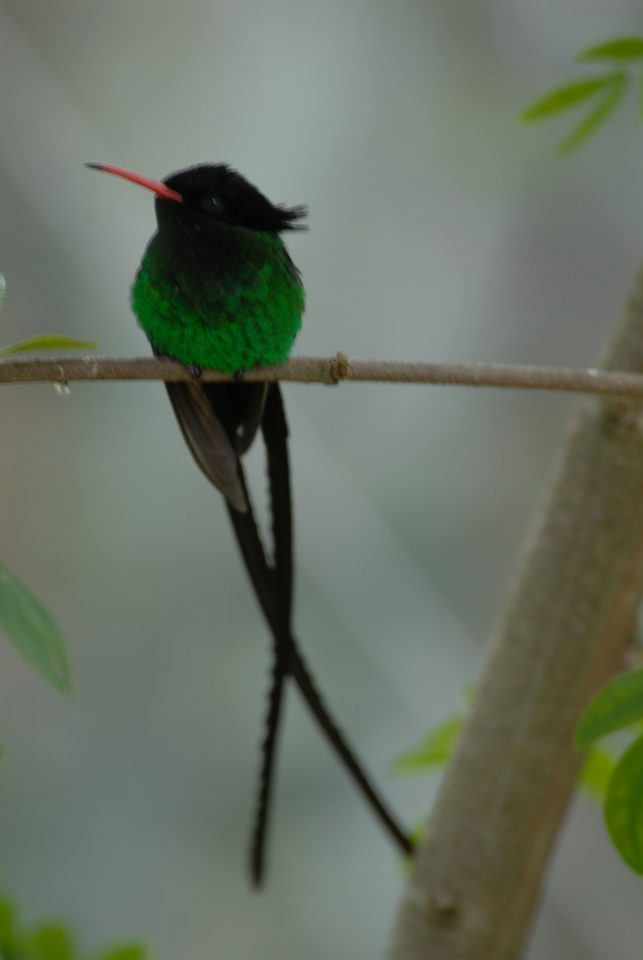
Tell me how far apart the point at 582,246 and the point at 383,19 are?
82 centimetres

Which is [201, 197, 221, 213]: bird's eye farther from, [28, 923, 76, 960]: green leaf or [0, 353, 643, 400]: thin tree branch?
[28, 923, 76, 960]: green leaf

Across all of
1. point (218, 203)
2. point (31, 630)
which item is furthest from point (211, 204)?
point (31, 630)

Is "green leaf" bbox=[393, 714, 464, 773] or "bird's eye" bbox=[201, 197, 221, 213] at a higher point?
"bird's eye" bbox=[201, 197, 221, 213]

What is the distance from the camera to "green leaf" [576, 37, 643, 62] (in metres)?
0.94

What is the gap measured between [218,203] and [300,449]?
174 cm

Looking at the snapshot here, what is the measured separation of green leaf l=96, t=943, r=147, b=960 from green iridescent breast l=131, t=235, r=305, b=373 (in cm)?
49

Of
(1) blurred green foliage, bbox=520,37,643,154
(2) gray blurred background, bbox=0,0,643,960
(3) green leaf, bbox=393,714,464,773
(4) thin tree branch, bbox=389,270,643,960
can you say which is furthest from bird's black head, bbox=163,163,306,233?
(2) gray blurred background, bbox=0,0,643,960

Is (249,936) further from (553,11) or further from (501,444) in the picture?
(553,11)

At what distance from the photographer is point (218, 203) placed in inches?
43.6

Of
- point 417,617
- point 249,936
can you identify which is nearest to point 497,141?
point 417,617

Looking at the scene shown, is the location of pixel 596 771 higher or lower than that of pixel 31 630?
lower

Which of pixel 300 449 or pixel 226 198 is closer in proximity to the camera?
pixel 226 198

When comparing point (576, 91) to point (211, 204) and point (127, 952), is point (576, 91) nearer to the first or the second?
point (211, 204)

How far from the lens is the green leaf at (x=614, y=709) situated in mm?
695
